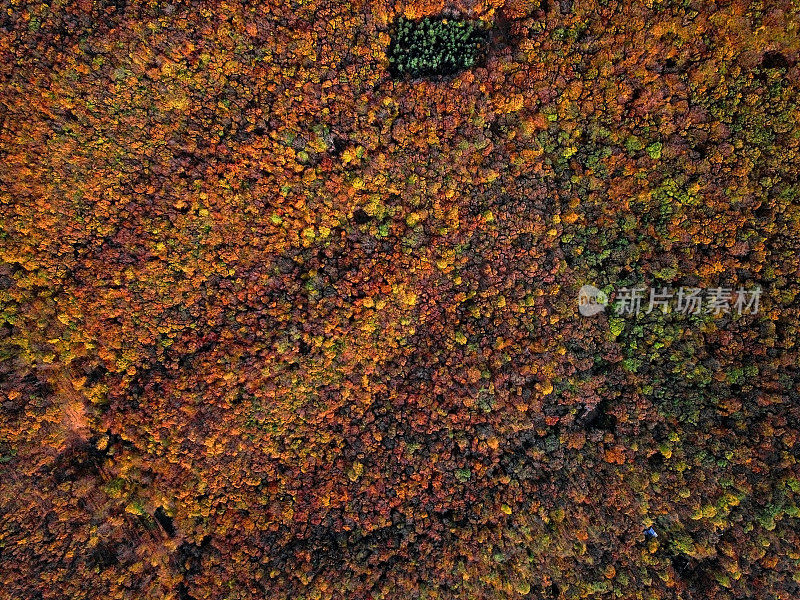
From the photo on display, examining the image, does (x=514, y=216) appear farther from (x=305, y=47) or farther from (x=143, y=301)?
(x=143, y=301)

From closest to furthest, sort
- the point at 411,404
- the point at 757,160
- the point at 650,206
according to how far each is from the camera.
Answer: the point at 757,160 → the point at 650,206 → the point at 411,404

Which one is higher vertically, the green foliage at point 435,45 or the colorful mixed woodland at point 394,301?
the green foliage at point 435,45

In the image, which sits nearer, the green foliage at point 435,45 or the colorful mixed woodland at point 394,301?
the colorful mixed woodland at point 394,301

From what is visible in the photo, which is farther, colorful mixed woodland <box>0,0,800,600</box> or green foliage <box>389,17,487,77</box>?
green foliage <box>389,17,487,77</box>

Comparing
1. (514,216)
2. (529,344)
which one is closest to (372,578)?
(529,344)
